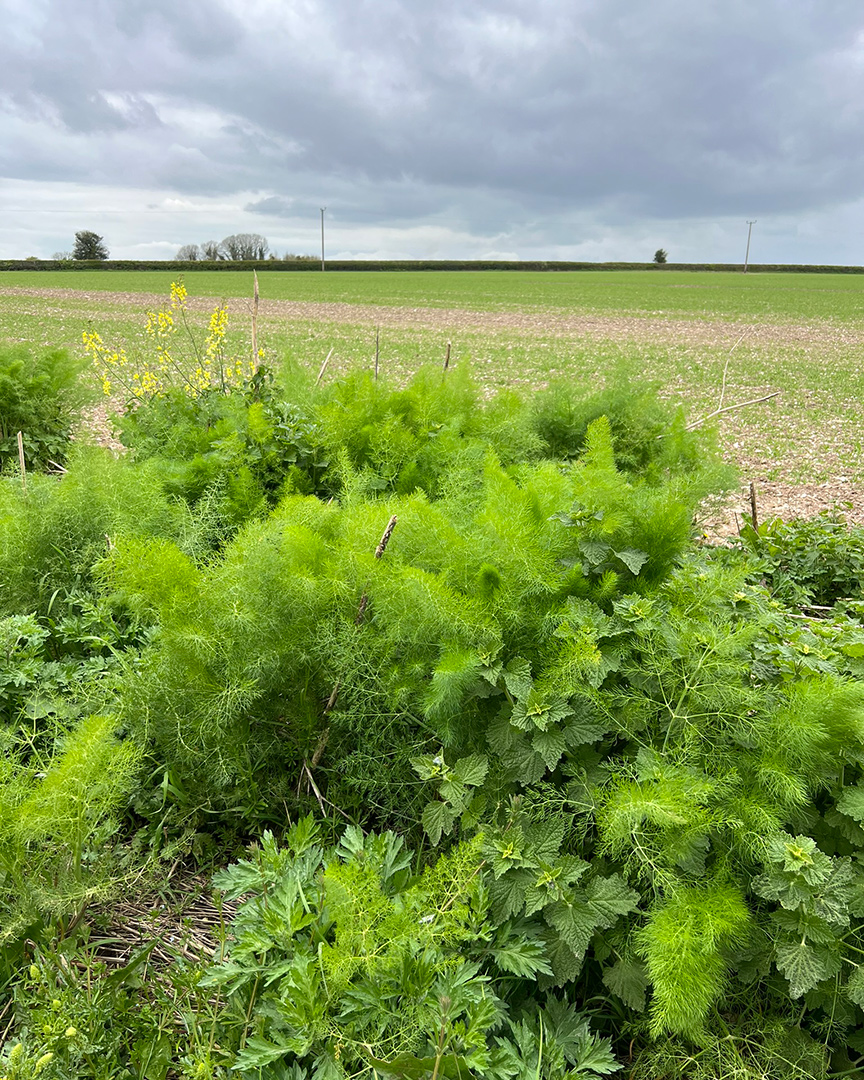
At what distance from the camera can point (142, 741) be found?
214 centimetres

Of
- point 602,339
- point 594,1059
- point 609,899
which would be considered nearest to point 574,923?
point 609,899

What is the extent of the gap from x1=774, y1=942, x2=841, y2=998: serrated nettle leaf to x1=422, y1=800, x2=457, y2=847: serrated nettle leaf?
754 mm

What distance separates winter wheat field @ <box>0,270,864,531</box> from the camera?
793cm

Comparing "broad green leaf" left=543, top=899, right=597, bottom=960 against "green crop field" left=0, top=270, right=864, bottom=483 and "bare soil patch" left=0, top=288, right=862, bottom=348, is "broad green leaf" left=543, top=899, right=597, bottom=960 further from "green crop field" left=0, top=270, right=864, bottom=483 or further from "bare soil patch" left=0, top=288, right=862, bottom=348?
"bare soil patch" left=0, top=288, right=862, bottom=348

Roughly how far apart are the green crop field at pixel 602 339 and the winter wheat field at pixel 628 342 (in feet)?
0.17

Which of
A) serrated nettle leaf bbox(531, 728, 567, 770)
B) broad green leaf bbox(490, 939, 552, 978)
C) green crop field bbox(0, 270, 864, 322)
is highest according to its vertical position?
green crop field bbox(0, 270, 864, 322)

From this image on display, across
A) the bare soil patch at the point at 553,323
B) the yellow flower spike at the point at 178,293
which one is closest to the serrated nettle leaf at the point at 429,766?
the yellow flower spike at the point at 178,293

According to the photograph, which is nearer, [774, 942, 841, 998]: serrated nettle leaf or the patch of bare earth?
[774, 942, 841, 998]: serrated nettle leaf

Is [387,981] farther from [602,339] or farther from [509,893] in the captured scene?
[602,339]

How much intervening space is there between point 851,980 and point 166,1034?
149cm

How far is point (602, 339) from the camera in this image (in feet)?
66.1

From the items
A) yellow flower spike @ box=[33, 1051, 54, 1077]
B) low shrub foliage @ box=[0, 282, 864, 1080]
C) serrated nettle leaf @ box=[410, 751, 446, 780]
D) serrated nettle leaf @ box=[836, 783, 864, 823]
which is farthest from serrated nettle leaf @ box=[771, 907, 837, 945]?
yellow flower spike @ box=[33, 1051, 54, 1077]

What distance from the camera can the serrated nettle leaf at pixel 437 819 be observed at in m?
1.73

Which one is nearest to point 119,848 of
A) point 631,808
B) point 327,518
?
point 327,518
